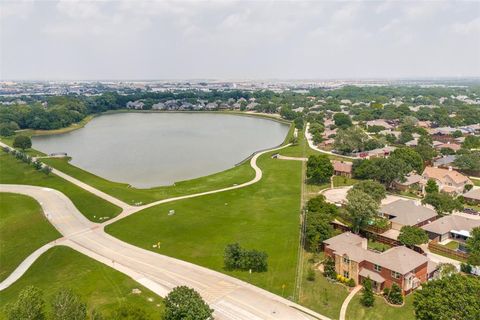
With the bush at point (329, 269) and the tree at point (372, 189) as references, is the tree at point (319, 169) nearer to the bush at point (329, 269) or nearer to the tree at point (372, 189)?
the tree at point (372, 189)

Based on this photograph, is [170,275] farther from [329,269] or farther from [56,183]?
[56,183]

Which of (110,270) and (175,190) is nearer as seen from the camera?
(110,270)

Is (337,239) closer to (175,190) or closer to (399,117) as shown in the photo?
(175,190)

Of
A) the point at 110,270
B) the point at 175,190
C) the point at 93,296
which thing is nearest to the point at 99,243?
the point at 110,270

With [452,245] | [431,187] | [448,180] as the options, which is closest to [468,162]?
[448,180]

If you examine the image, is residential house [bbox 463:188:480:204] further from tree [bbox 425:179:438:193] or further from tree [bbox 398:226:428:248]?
tree [bbox 398:226:428:248]

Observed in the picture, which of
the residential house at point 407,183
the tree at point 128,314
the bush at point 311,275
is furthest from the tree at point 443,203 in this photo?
the tree at point 128,314

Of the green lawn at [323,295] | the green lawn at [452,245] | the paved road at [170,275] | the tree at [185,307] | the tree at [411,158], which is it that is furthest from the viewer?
the tree at [411,158]
